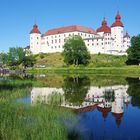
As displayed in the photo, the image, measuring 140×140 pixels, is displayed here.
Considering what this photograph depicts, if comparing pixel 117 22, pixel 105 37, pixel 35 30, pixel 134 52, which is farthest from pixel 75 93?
pixel 35 30

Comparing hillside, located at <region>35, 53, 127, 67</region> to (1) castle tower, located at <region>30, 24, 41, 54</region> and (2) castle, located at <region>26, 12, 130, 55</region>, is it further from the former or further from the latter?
(1) castle tower, located at <region>30, 24, 41, 54</region>

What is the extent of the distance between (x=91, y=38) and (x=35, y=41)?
3126 centimetres

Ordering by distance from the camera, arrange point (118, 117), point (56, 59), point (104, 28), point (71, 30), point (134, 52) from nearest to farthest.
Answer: point (118, 117)
point (134, 52)
point (56, 59)
point (104, 28)
point (71, 30)

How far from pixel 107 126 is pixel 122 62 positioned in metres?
77.8

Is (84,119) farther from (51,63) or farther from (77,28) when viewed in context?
(77,28)

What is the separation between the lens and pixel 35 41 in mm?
144000

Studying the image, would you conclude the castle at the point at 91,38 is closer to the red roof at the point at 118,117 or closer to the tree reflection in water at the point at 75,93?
the tree reflection in water at the point at 75,93

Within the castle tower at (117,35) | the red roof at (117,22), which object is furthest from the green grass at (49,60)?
the red roof at (117,22)

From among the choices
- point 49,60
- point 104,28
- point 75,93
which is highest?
point 104,28

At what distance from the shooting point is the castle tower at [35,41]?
143125mm

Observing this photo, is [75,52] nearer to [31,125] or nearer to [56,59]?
[56,59]

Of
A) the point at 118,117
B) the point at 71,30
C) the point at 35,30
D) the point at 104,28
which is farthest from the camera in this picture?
the point at 35,30

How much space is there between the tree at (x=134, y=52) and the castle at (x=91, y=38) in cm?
3565

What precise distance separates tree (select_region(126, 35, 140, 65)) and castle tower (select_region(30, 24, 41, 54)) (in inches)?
2535
